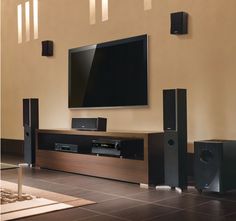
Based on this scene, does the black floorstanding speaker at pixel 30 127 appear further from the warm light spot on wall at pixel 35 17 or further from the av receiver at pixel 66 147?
the warm light spot on wall at pixel 35 17

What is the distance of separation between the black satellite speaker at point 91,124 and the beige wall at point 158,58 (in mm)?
396

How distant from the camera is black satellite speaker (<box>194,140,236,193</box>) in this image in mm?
3619

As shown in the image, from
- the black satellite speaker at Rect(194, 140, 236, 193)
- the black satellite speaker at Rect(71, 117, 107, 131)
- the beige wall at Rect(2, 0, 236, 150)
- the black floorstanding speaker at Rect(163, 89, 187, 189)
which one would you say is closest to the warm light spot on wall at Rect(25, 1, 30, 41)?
the beige wall at Rect(2, 0, 236, 150)

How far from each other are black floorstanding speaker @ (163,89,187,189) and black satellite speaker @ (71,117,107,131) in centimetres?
103

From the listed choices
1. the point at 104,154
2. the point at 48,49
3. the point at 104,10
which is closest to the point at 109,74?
the point at 104,10

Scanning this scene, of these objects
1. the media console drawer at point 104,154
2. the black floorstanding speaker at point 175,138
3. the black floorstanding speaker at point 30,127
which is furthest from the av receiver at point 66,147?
the black floorstanding speaker at point 175,138

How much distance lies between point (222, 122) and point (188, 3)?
1335 millimetres

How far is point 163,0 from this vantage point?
182 inches

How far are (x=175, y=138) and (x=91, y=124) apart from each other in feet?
4.23

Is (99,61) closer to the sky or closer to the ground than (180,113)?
closer to the sky

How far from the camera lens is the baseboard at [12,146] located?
704 cm

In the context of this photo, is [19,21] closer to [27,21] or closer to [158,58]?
[27,21]

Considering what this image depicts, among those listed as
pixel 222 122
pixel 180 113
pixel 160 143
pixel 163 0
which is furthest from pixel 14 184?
pixel 163 0

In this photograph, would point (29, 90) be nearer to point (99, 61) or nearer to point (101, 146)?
point (99, 61)
